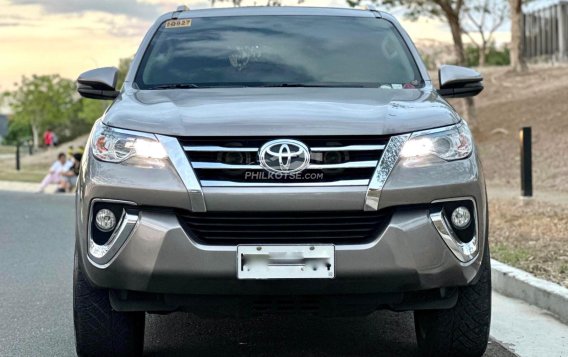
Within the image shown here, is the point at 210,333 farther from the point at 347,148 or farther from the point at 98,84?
the point at 347,148

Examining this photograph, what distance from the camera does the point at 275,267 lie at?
4.08 meters

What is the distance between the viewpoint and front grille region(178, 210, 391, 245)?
13.4 ft

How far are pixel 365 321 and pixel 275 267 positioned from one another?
218cm

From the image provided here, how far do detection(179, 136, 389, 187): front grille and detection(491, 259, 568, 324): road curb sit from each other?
2.52 meters

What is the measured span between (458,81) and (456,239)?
1432 mm

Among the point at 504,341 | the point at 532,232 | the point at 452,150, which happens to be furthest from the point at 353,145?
the point at 532,232

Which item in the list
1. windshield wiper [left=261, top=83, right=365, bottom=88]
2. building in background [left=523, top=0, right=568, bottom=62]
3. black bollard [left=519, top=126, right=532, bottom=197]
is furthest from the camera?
building in background [left=523, top=0, right=568, bottom=62]

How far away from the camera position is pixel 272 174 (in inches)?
162

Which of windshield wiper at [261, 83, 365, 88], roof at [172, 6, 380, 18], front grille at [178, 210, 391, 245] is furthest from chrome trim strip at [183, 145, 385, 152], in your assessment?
roof at [172, 6, 380, 18]

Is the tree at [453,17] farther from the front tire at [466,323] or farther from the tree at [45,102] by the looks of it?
the tree at [45,102]

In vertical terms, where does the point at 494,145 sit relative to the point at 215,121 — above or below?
below

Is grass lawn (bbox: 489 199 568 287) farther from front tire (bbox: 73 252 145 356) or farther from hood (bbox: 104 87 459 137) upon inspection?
front tire (bbox: 73 252 145 356)

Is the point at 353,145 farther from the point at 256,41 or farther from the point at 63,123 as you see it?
the point at 63,123

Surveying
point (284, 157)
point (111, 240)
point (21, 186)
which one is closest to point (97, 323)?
point (111, 240)
